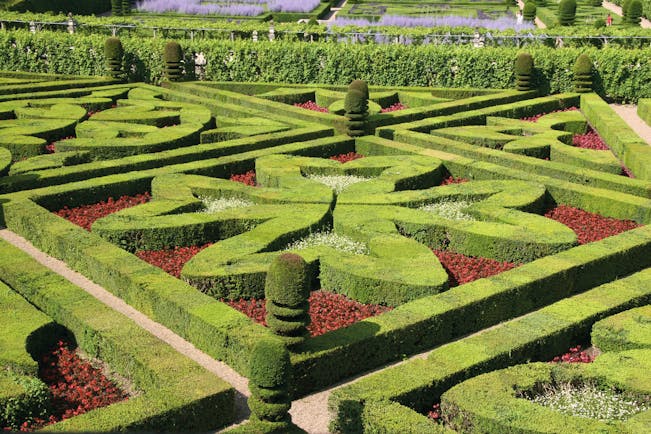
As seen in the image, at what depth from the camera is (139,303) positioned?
1211cm

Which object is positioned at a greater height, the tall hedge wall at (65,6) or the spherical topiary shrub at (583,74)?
the tall hedge wall at (65,6)

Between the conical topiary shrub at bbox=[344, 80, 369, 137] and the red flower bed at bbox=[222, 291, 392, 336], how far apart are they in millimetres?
9076

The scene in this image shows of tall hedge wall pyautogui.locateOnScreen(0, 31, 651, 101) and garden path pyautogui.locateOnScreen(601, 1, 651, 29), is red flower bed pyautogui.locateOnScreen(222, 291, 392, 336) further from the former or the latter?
garden path pyautogui.locateOnScreen(601, 1, 651, 29)

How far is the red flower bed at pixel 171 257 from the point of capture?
44.5 feet

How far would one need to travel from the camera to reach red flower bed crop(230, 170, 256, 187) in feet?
60.5

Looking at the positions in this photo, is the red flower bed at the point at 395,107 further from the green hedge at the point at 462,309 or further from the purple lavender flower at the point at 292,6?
the purple lavender flower at the point at 292,6

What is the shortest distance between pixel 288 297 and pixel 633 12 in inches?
1464

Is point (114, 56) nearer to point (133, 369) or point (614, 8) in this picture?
point (133, 369)

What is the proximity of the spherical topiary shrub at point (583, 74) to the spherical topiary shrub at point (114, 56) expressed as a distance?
636 inches

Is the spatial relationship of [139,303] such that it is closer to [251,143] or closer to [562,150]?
[251,143]

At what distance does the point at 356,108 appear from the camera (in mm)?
20812

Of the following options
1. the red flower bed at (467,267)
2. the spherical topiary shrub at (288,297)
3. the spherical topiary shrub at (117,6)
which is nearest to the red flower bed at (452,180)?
the red flower bed at (467,267)

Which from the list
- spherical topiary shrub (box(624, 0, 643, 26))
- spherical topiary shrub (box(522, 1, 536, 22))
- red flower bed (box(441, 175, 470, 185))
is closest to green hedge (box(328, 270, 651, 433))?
red flower bed (box(441, 175, 470, 185))

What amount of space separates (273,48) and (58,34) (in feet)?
29.9
